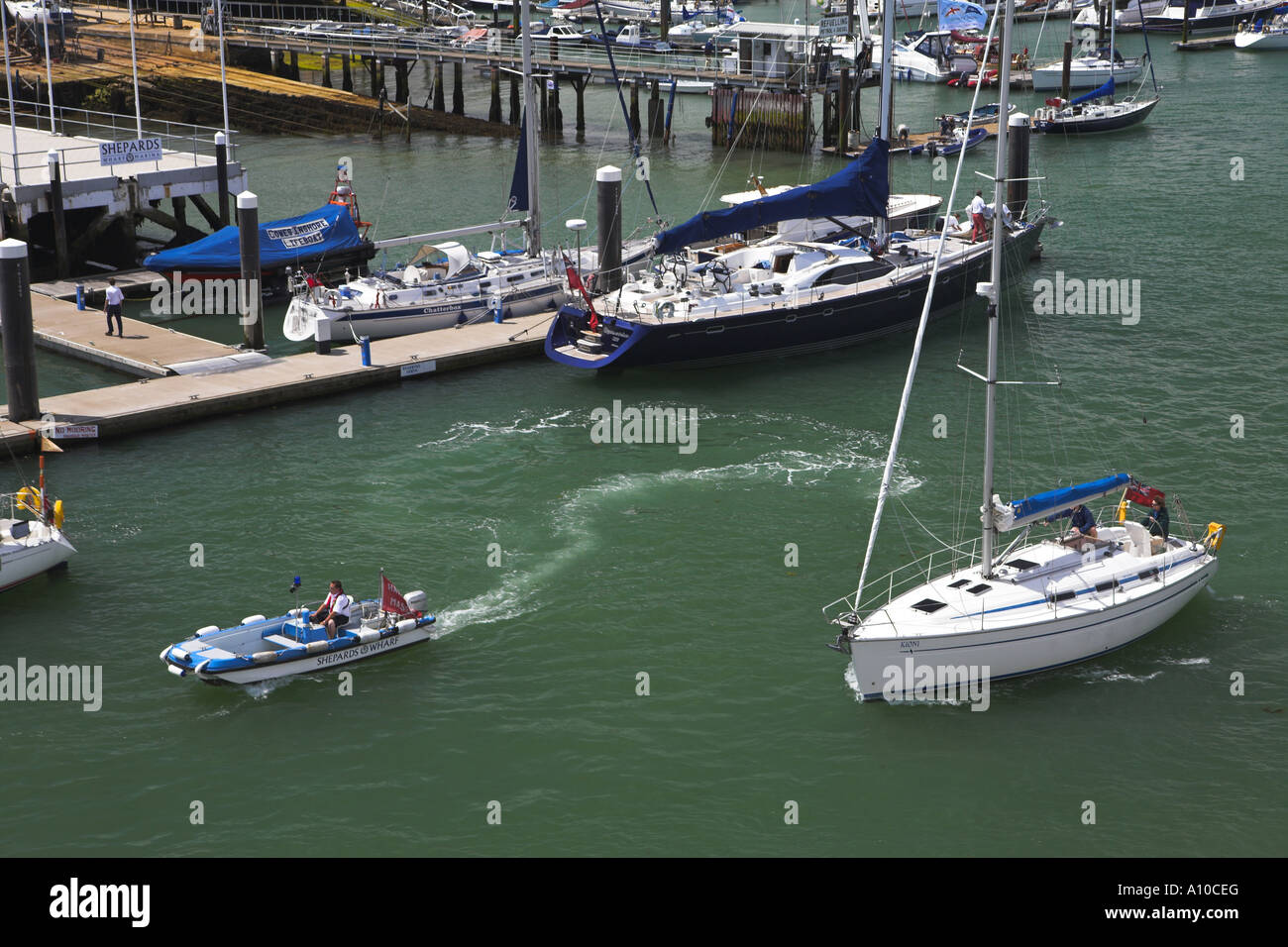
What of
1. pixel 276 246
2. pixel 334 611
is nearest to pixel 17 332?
pixel 276 246

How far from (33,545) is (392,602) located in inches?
299

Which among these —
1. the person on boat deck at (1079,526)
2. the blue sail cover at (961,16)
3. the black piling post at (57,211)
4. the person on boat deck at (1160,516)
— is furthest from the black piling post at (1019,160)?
the blue sail cover at (961,16)

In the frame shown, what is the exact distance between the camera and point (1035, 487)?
33.2 meters

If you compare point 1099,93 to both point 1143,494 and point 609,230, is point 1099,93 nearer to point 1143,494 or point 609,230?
point 609,230

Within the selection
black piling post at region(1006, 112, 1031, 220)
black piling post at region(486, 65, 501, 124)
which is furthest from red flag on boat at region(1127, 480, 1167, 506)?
black piling post at region(486, 65, 501, 124)

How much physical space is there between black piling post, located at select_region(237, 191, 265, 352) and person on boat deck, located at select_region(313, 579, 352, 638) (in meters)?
17.3

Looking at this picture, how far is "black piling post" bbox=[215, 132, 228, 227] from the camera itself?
50719mm

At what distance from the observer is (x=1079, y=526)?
27266mm

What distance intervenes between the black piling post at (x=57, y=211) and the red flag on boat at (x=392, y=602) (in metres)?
28.0

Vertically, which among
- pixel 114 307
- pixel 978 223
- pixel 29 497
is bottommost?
pixel 29 497

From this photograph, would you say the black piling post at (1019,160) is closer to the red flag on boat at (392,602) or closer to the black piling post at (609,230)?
the black piling post at (609,230)

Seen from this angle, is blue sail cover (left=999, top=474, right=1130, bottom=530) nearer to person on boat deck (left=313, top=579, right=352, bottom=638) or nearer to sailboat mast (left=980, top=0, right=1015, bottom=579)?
sailboat mast (left=980, top=0, right=1015, bottom=579)

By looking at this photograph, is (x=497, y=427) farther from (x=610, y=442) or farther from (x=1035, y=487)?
(x=1035, y=487)

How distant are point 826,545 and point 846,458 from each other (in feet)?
17.0
